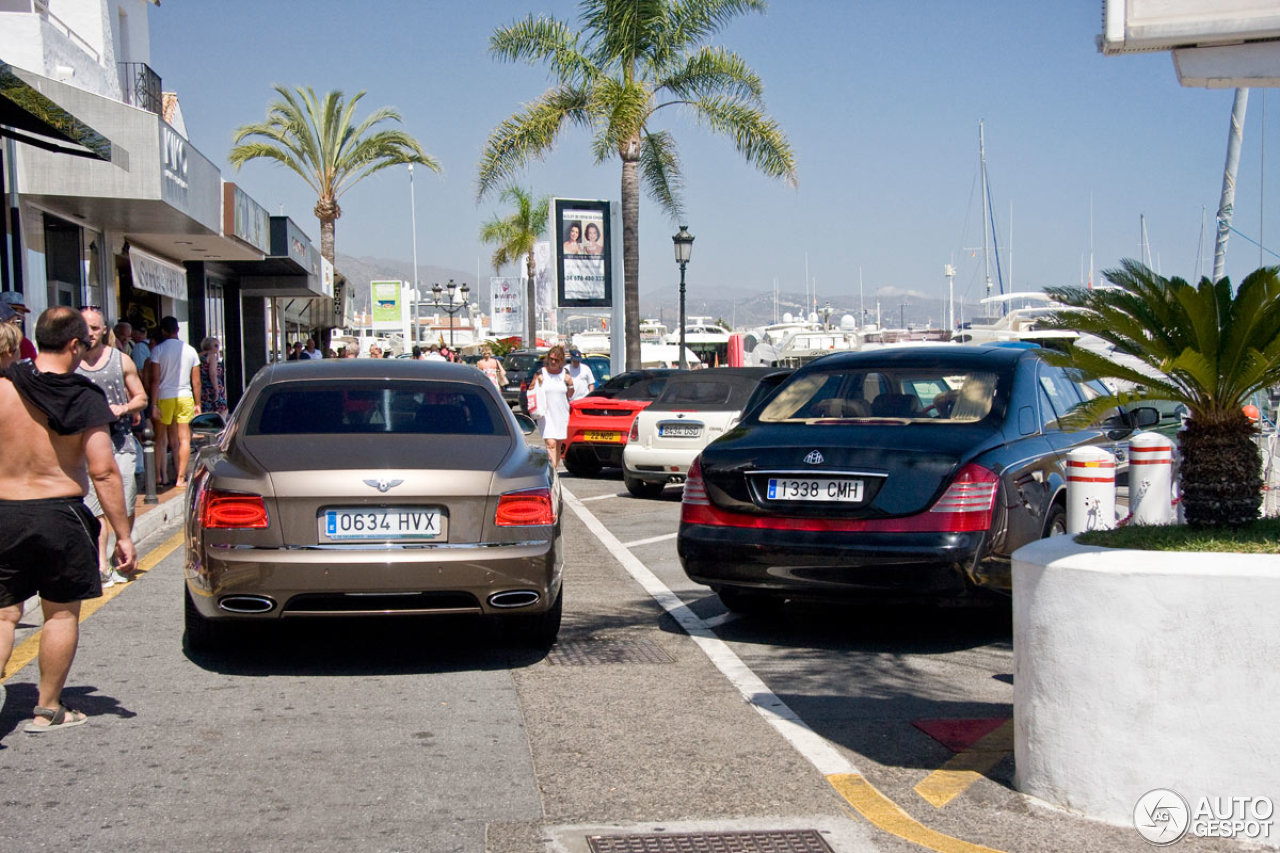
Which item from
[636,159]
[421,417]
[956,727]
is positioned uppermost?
[636,159]

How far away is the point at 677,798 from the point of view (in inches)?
178

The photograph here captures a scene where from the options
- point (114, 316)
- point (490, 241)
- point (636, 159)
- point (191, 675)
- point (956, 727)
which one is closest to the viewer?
point (956, 727)

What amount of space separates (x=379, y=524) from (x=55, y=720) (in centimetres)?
154

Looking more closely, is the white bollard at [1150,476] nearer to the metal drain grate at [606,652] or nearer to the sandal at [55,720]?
the metal drain grate at [606,652]

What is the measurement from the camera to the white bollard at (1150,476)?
312 inches

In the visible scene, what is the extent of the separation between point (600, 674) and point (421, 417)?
163 centimetres

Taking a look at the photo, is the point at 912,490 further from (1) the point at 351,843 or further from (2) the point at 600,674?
Answer: (1) the point at 351,843

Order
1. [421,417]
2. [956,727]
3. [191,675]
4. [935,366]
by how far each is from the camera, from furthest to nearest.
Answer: [935,366] < [421,417] < [191,675] < [956,727]

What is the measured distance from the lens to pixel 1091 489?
6.99 meters

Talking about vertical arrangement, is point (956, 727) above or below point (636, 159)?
below

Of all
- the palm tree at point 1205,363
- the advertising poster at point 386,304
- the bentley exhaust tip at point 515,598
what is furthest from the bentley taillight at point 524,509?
the advertising poster at point 386,304

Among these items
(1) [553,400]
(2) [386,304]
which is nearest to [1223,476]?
(1) [553,400]

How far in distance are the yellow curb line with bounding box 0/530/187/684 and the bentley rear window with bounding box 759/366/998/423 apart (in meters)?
3.48

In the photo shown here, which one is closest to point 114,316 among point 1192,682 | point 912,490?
point 912,490
